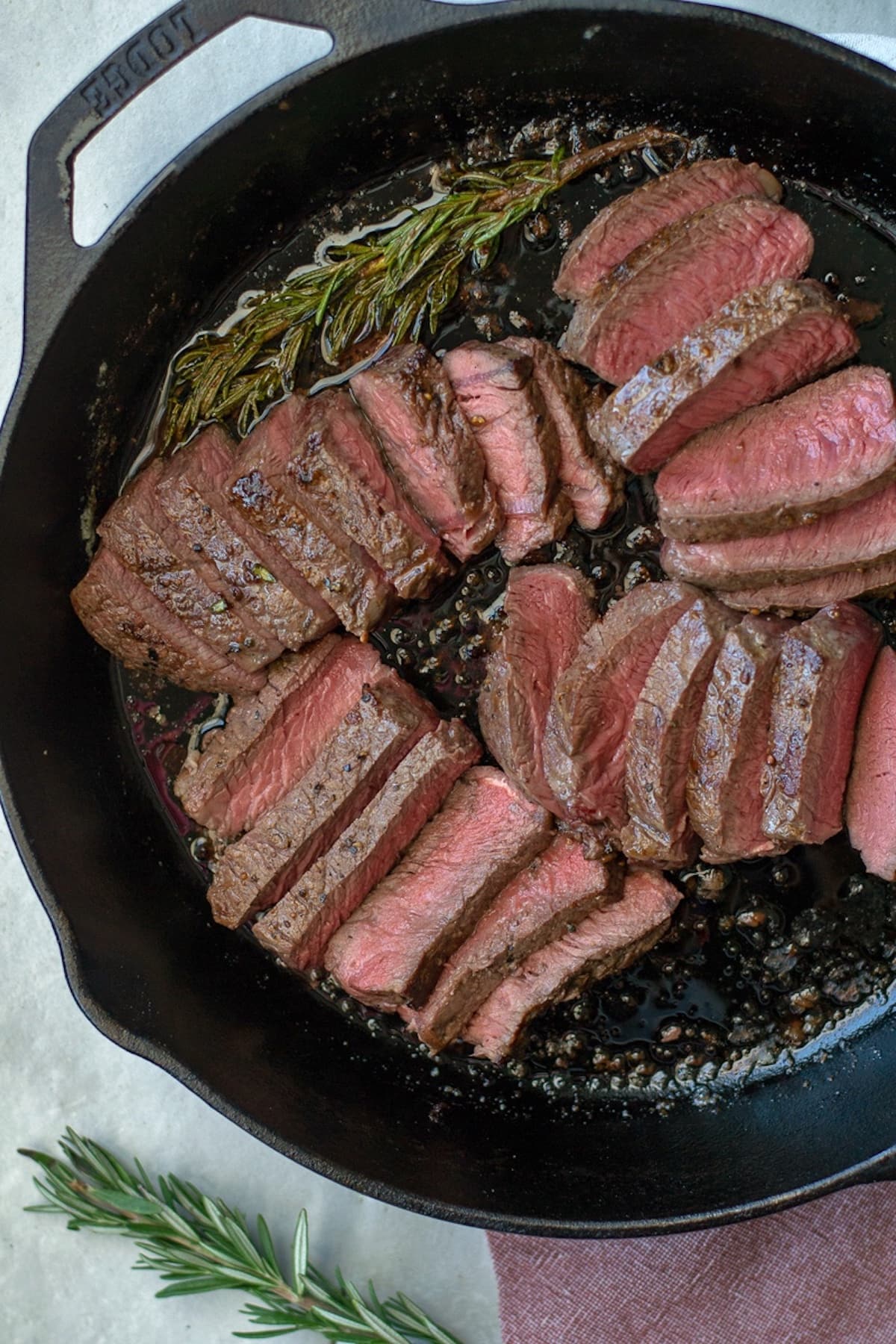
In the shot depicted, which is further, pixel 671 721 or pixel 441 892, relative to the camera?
pixel 441 892

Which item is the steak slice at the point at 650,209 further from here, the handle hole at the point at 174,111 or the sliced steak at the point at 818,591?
the handle hole at the point at 174,111

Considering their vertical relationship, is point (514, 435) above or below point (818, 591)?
above

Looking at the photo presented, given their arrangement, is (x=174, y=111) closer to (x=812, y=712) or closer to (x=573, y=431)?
(x=573, y=431)

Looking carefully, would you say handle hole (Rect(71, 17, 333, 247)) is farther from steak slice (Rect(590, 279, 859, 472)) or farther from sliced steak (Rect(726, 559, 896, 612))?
sliced steak (Rect(726, 559, 896, 612))

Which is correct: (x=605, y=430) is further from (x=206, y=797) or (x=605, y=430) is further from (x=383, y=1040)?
(x=383, y=1040)

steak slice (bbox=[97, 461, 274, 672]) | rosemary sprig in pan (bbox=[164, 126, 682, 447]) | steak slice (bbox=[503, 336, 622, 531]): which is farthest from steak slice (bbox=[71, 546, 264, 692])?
steak slice (bbox=[503, 336, 622, 531])

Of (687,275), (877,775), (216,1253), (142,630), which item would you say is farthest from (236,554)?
(216,1253)

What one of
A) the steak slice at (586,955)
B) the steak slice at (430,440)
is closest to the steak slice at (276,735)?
the steak slice at (430,440)
